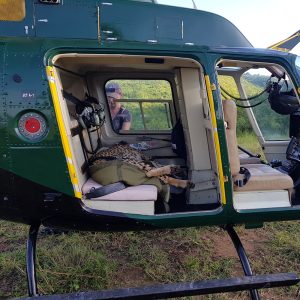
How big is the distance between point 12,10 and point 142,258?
8.62 ft

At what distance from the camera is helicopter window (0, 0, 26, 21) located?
2562 millimetres

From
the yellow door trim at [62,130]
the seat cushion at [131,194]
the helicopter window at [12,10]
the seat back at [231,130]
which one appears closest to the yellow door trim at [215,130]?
the seat back at [231,130]

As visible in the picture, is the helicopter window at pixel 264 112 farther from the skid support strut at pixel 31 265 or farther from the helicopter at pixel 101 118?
the skid support strut at pixel 31 265

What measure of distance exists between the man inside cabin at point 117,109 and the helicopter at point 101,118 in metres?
0.57

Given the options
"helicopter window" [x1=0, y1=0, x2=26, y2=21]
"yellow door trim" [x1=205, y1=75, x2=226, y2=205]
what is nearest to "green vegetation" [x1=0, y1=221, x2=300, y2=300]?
"yellow door trim" [x1=205, y1=75, x2=226, y2=205]

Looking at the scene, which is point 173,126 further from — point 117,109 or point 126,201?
point 126,201

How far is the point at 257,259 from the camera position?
3.65 meters

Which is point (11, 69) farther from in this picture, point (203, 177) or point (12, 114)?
point (203, 177)

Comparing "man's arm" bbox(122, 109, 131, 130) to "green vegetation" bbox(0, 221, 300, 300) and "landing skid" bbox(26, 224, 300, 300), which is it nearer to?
"green vegetation" bbox(0, 221, 300, 300)

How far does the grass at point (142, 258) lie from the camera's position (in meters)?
3.18

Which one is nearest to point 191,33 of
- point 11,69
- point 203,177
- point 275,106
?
point 275,106

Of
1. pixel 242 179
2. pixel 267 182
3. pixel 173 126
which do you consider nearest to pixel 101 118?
pixel 173 126

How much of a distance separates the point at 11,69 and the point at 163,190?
1555 mm

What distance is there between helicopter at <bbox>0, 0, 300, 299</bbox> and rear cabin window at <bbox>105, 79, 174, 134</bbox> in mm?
443
